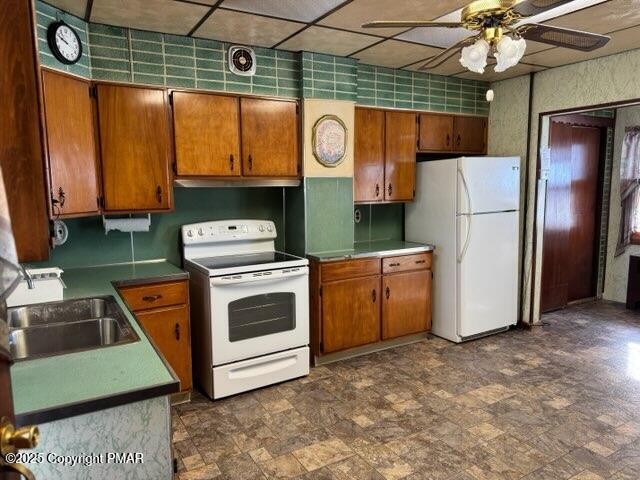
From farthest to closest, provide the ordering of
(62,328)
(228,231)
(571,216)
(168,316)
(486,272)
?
(571,216), (486,272), (228,231), (168,316), (62,328)

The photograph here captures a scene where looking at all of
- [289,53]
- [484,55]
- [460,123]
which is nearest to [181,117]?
[289,53]

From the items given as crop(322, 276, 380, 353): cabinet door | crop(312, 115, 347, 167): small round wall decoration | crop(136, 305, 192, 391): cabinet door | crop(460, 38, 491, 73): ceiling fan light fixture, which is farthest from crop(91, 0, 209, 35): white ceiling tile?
crop(322, 276, 380, 353): cabinet door

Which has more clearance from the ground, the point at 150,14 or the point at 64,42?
the point at 150,14

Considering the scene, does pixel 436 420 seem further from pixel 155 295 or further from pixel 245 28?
pixel 245 28

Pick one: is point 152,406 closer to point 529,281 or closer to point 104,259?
point 104,259

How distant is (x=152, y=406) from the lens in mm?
1239

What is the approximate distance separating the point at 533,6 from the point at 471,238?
2423 mm

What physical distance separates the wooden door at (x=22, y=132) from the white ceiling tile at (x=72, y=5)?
1814mm

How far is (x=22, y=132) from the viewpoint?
92cm

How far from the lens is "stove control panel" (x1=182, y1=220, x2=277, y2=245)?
3266 millimetres

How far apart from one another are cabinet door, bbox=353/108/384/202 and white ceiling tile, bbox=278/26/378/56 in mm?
583

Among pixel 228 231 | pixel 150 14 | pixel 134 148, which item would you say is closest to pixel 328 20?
pixel 150 14

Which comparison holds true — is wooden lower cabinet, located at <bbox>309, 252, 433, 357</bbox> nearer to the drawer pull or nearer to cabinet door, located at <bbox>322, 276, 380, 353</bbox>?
cabinet door, located at <bbox>322, 276, 380, 353</bbox>

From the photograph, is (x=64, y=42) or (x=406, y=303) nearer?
(x=64, y=42)
